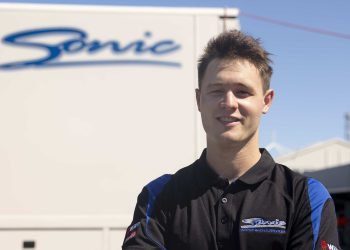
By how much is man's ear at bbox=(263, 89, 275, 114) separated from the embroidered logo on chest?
0.40 metres

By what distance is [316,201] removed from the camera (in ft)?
5.49

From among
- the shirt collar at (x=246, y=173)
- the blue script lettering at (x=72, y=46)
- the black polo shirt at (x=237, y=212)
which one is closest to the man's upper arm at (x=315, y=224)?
the black polo shirt at (x=237, y=212)

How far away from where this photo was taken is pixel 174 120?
3932 millimetres

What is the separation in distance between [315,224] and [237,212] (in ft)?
0.84

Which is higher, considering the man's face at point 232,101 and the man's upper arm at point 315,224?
the man's face at point 232,101

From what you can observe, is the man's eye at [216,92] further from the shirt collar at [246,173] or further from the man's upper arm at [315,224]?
the man's upper arm at [315,224]

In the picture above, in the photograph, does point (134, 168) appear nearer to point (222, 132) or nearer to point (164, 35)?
point (164, 35)

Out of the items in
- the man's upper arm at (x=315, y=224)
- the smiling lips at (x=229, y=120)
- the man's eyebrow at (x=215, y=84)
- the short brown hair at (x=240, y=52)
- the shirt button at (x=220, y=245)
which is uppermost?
the short brown hair at (x=240, y=52)

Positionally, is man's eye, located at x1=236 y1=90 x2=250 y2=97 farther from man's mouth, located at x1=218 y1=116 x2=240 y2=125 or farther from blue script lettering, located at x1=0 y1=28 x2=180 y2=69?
blue script lettering, located at x1=0 y1=28 x2=180 y2=69

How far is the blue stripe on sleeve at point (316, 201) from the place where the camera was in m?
1.63

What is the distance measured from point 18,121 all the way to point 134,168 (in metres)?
0.97

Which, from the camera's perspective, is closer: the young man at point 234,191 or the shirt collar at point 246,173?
the young man at point 234,191

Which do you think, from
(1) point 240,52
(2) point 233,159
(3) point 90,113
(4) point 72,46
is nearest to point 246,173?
(2) point 233,159

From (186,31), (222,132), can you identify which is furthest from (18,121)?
(222,132)
